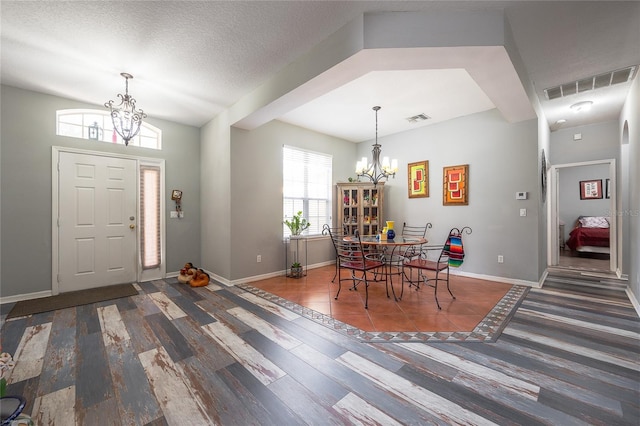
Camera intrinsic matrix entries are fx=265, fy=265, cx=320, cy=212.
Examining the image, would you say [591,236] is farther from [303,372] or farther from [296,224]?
[303,372]

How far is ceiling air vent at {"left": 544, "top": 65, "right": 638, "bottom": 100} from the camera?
3110mm

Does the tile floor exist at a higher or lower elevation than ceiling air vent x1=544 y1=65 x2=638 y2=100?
lower

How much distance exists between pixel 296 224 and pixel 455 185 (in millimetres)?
2932

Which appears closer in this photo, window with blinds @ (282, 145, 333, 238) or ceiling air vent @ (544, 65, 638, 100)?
ceiling air vent @ (544, 65, 638, 100)

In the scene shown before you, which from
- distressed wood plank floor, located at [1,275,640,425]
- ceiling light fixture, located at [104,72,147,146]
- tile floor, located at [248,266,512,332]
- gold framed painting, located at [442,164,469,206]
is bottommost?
distressed wood plank floor, located at [1,275,640,425]

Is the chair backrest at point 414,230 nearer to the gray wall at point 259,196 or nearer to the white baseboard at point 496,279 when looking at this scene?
the white baseboard at point 496,279

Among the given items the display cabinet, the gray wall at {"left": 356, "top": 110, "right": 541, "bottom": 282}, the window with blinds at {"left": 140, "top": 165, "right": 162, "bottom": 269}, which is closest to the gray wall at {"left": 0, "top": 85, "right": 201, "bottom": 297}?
the window with blinds at {"left": 140, "top": 165, "right": 162, "bottom": 269}

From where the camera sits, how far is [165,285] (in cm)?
407

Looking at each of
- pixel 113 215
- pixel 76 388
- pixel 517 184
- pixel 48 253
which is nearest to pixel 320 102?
pixel 517 184

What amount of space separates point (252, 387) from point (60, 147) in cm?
418

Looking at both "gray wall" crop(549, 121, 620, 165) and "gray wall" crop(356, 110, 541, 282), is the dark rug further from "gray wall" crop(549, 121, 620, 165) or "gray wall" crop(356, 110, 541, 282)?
"gray wall" crop(549, 121, 620, 165)

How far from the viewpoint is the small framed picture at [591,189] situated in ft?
22.3

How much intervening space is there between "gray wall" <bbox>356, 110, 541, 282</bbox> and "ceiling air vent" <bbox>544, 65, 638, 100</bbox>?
47 centimetres

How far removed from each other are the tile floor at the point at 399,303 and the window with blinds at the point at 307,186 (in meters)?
1.27
